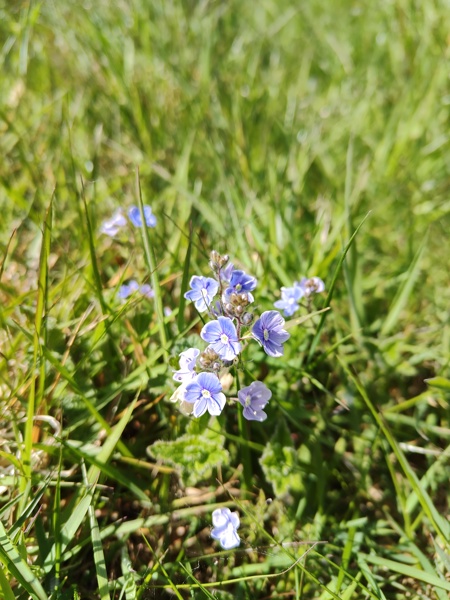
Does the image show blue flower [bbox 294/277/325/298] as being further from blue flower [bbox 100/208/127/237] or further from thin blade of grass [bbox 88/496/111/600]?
thin blade of grass [bbox 88/496/111/600]

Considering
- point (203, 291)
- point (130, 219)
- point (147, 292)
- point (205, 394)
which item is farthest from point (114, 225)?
point (205, 394)

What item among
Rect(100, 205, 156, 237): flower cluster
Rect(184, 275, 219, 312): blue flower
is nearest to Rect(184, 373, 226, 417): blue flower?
Rect(184, 275, 219, 312): blue flower

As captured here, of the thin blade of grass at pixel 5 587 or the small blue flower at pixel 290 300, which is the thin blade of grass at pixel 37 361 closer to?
the thin blade of grass at pixel 5 587

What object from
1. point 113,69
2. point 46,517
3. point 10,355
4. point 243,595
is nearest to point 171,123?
point 113,69

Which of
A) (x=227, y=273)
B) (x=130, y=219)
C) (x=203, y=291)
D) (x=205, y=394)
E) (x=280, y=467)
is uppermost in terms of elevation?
(x=130, y=219)

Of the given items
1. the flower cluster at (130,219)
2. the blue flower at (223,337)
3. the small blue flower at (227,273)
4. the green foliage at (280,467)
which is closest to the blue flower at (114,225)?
the flower cluster at (130,219)

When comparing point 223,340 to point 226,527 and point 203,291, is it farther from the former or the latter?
point 226,527

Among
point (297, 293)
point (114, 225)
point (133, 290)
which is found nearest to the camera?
point (297, 293)
